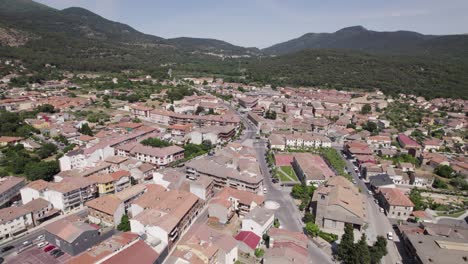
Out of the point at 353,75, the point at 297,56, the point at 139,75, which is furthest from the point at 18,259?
the point at 297,56

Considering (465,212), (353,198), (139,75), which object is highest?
(139,75)

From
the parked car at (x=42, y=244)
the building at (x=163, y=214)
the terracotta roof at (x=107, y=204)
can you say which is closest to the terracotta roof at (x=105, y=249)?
the building at (x=163, y=214)

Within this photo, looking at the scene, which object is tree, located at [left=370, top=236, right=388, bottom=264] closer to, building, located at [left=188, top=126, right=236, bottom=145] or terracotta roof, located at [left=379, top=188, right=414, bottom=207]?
terracotta roof, located at [left=379, top=188, right=414, bottom=207]

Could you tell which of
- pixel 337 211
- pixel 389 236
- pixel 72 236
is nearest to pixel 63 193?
pixel 72 236

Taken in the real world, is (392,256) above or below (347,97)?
below

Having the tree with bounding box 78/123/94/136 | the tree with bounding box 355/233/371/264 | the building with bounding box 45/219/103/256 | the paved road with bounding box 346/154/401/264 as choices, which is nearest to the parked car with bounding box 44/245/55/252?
the building with bounding box 45/219/103/256

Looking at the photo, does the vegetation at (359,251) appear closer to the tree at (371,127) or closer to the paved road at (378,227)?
the paved road at (378,227)

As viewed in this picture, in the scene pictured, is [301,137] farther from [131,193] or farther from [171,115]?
[131,193]
